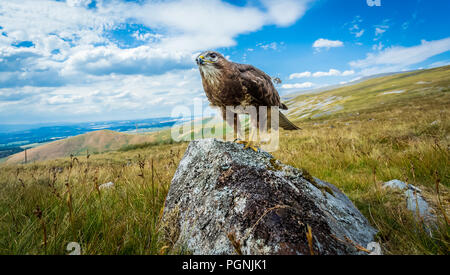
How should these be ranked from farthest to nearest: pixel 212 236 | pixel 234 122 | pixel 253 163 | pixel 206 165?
pixel 234 122 → pixel 206 165 → pixel 253 163 → pixel 212 236

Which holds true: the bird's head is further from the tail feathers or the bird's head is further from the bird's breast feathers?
the tail feathers

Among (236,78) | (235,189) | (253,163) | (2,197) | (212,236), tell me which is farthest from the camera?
(236,78)

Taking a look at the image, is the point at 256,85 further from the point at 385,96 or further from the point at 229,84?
the point at 385,96

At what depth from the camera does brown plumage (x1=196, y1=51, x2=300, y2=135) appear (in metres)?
3.58

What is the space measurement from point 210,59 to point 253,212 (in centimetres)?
299

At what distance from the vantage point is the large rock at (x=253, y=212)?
149cm

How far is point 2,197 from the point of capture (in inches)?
112

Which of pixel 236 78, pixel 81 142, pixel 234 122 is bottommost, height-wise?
pixel 81 142

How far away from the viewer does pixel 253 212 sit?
5.71ft

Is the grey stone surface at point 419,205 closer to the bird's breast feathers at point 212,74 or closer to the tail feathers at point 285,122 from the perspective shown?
the tail feathers at point 285,122
